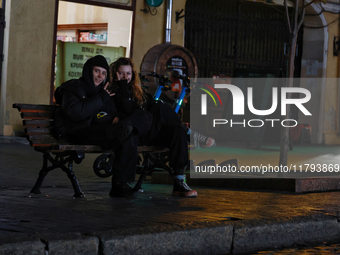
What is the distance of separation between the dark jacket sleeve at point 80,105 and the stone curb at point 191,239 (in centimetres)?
181

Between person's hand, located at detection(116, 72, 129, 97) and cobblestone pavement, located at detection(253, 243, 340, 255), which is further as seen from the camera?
person's hand, located at detection(116, 72, 129, 97)

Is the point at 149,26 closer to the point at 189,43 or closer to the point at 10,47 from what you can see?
the point at 189,43

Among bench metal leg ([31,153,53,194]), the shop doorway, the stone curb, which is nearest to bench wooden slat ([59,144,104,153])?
bench metal leg ([31,153,53,194])

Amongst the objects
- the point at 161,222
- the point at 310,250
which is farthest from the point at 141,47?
the point at 310,250

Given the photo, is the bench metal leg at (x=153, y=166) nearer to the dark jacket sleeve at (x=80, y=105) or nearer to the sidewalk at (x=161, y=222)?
the sidewalk at (x=161, y=222)

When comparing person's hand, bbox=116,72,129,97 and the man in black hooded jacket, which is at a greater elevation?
person's hand, bbox=116,72,129,97

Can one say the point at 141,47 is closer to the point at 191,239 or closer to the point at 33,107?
the point at 33,107

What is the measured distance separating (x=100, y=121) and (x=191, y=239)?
207 centimetres

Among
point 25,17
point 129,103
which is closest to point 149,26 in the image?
point 25,17

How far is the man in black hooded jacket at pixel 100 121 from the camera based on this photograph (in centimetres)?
489

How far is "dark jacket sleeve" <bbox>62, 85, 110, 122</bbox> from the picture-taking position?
4.86 m

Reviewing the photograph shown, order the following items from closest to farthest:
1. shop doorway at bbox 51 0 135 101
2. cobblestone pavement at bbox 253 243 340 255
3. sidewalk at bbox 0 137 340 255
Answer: sidewalk at bbox 0 137 340 255 → cobblestone pavement at bbox 253 243 340 255 → shop doorway at bbox 51 0 135 101

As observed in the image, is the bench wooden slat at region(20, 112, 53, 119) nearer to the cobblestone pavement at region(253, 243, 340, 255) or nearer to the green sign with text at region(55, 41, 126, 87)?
the cobblestone pavement at region(253, 243, 340, 255)

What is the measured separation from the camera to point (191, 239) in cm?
340
